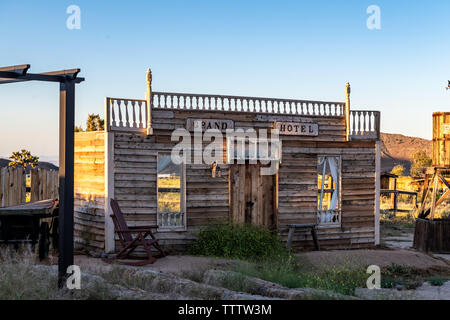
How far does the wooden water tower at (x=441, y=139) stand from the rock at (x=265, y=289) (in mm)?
9527

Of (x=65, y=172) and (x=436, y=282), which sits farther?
(x=436, y=282)

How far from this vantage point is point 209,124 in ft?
44.3

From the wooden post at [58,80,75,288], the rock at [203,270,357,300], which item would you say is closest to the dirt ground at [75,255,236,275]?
the rock at [203,270,357,300]

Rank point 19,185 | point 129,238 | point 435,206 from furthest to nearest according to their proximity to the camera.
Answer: point 435,206 < point 19,185 < point 129,238

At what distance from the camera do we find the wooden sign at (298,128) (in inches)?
556

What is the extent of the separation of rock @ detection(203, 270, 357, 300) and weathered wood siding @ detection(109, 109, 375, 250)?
4.57 metres

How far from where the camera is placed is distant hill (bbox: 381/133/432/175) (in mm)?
93988

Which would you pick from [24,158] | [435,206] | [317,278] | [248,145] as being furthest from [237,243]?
[24,158]

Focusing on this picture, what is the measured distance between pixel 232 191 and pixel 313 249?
273 centimetres

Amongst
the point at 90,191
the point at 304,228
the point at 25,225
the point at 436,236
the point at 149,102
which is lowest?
the point at 436,236

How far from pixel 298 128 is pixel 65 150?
8198 millimetres

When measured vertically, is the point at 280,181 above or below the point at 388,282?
above

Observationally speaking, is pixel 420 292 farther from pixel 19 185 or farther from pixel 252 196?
pixel 19 185
